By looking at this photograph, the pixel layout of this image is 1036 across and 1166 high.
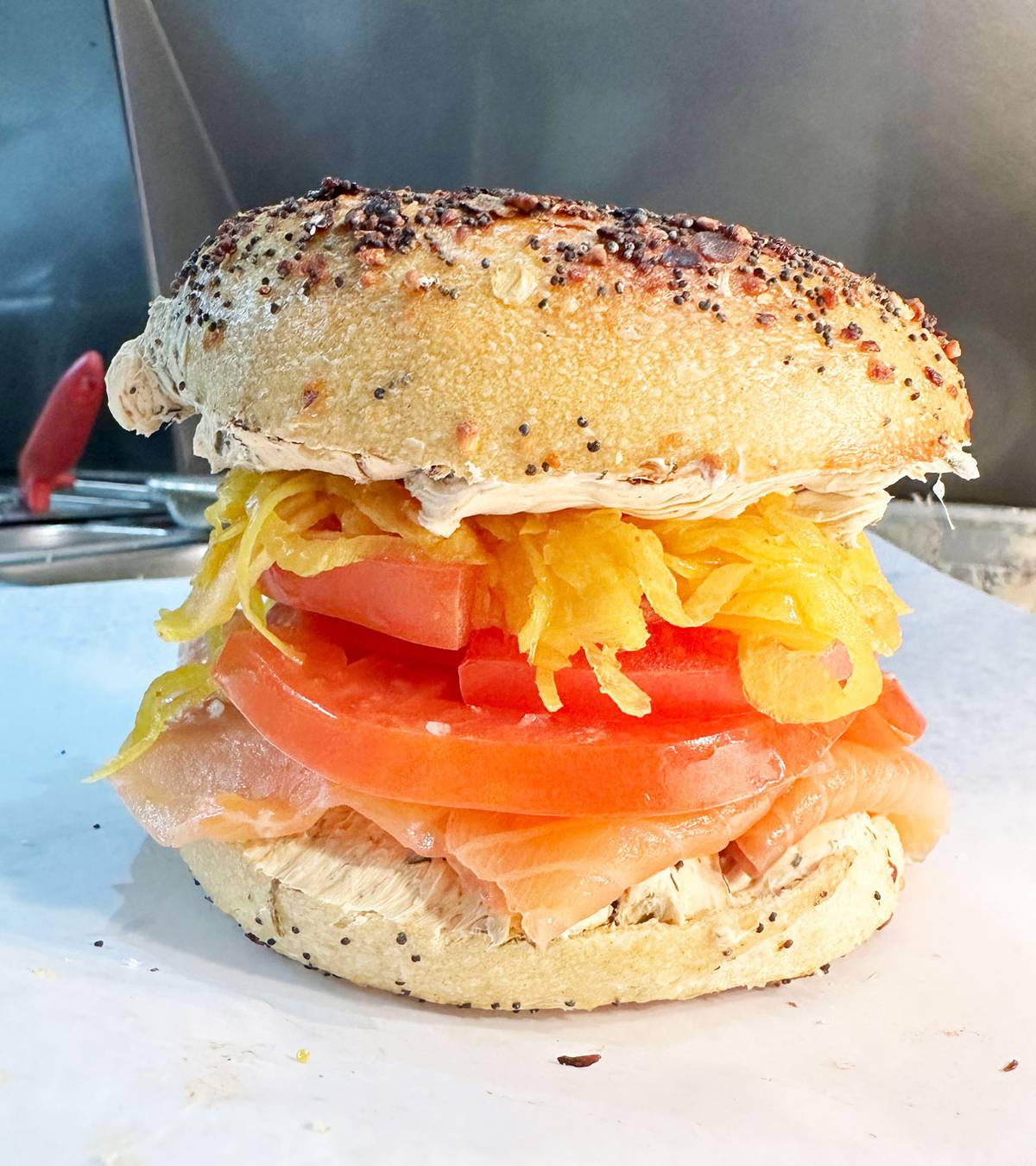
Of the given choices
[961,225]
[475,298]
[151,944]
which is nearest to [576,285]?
[475,298]

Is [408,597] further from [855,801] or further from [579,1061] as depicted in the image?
[855,801]

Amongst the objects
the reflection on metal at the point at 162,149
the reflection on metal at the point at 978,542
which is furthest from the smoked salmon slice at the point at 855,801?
the reflection on metal at the point at 162,149

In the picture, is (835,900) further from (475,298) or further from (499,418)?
(475,298)

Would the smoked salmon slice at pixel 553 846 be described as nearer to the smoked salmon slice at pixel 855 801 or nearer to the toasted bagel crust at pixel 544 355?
the smoked salmon slice at pixel 855 801

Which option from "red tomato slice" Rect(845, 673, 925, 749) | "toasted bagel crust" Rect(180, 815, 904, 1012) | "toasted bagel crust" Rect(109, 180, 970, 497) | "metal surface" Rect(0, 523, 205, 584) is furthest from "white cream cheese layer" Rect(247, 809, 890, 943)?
"metal surface" Rect(0, 523, 205, 584)

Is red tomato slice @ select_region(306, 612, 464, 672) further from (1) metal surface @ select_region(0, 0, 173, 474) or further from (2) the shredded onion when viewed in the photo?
(1) metal surface @ select_region(0, 0, 173, 474)
